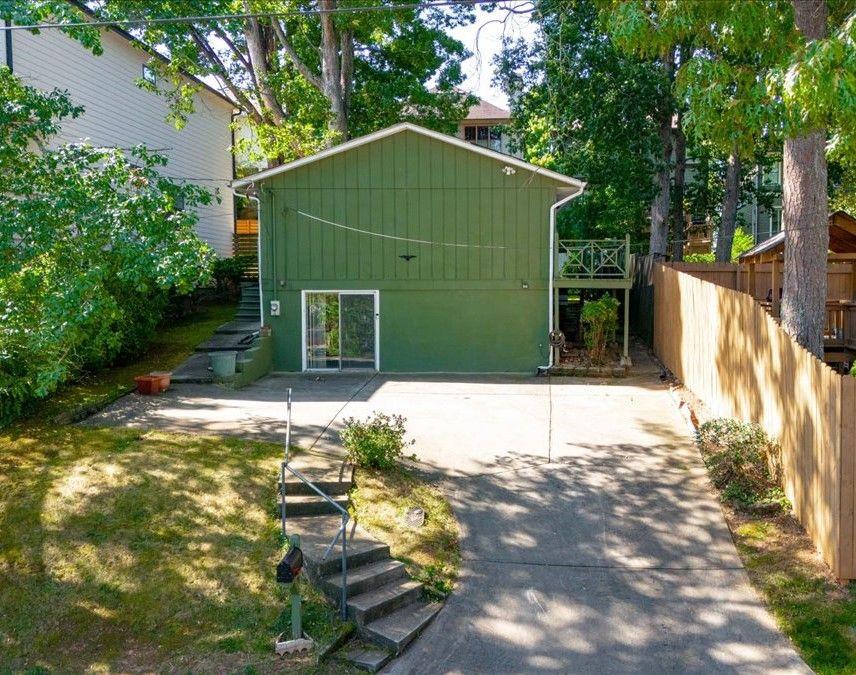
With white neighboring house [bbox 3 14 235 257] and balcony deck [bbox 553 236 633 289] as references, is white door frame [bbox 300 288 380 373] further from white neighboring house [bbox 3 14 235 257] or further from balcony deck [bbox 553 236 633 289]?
balcony deck [bbox 553 236 633 289]

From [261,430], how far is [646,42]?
289 inches

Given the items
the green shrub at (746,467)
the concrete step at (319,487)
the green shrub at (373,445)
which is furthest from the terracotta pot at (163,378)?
the green shrub at (746,467)

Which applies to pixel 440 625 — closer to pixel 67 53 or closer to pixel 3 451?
pixel 3 451

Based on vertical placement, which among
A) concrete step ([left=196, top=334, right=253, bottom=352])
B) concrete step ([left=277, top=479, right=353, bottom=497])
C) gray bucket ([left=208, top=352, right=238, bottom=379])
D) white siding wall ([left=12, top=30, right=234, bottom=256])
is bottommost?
concrete step ([left=277, top=479, right=353, bottom=497])

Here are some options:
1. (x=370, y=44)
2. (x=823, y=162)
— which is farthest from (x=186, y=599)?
(x=370, y=44)

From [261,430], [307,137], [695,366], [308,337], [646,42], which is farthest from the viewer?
[307,137]

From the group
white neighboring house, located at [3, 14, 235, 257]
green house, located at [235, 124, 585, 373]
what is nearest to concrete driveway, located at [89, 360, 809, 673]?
green house, located at [235, 124, 585, 373]

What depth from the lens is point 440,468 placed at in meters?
10.2

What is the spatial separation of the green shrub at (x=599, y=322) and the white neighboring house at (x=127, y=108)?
8.65 meters

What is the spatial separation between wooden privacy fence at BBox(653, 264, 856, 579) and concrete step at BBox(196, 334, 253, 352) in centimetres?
933

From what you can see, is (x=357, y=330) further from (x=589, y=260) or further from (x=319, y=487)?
(x=319, y=487)

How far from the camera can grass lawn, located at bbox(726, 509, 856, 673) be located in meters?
6.16

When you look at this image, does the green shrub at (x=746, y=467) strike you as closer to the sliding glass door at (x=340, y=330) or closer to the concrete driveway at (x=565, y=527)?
the concrete driveway at (x=565, y=527)

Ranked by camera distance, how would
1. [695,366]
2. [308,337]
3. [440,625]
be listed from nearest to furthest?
[440,625] → [695,366] → [308,337]
